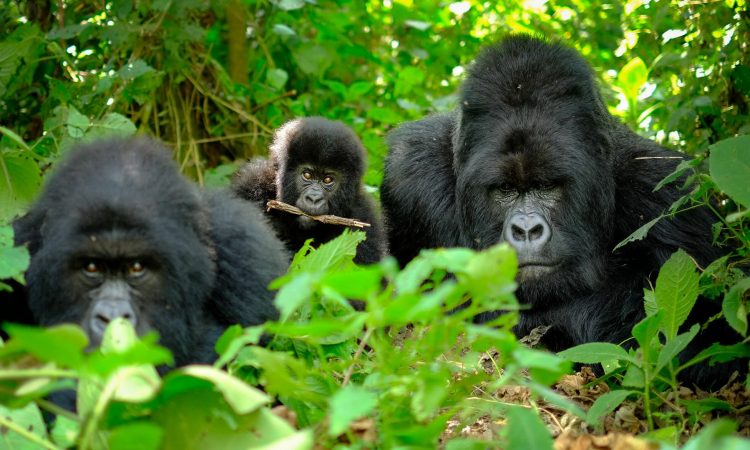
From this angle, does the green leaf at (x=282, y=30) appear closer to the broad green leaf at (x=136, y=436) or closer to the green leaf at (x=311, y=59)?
the green leaf at (x=311, y=59)

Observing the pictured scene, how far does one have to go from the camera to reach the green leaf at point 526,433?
2.15 metres

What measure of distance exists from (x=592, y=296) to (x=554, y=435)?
1297mm

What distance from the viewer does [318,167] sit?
5.35m

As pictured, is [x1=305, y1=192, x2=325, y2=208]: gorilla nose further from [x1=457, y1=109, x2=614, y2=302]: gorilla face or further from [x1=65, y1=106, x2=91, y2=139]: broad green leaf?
[x1=65, y1=106, x2=91, y2=139]: broad green leaf

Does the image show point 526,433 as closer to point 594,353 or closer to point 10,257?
point 594,353

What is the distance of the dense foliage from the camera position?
2.06 m

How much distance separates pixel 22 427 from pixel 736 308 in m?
2.13

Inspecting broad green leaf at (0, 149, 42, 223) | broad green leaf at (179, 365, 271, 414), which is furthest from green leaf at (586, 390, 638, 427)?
broad green leaf at (0, 149, 42, 223)

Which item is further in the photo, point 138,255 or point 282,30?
point 282,30

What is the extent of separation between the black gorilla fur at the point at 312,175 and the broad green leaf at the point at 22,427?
9.43 feet

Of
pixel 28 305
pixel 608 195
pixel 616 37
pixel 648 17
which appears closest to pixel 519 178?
pixel 608 195

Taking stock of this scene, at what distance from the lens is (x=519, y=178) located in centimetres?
430

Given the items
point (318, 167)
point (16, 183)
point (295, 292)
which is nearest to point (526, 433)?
point (295, 292)

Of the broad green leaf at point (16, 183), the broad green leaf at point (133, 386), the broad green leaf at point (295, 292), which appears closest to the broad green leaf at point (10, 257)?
the broad green leaf at point (16, 183)
